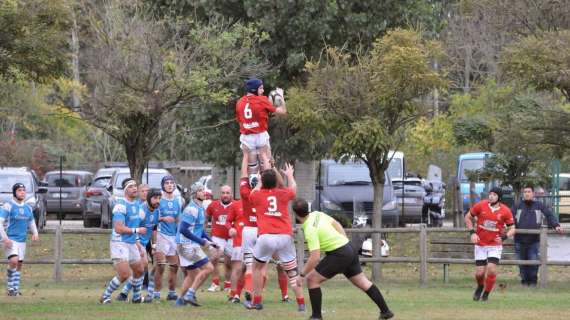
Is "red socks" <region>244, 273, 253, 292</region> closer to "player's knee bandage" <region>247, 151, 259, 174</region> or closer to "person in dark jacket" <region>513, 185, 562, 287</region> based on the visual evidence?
"player's knee bandage" <region>247, 151, 259, 174</region>

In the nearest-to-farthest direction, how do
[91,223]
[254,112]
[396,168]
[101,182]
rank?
[254,112] → [91,223] → [396,168] → [101,182]

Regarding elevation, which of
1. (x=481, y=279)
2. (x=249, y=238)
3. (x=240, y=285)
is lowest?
(x=240, y=285)

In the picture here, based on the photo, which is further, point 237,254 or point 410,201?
point 410,201

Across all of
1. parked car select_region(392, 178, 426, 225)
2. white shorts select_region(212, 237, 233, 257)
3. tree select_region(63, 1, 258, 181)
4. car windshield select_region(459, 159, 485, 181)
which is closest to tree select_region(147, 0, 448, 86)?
tree select_region(63, 1, 258, 181)

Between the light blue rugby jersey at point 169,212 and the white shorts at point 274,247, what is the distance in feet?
7.35

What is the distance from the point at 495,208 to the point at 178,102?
885 cm

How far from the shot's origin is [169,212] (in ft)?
58.9

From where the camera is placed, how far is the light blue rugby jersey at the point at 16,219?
19.7m

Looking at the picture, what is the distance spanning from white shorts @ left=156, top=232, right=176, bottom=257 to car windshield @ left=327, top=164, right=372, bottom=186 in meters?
14.3

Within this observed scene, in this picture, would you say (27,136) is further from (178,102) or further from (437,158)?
(178,102)

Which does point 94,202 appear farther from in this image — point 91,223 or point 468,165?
point 468,165

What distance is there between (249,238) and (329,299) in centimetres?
213

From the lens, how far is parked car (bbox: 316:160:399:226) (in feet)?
103

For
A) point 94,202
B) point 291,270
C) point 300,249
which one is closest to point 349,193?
point 94,202
